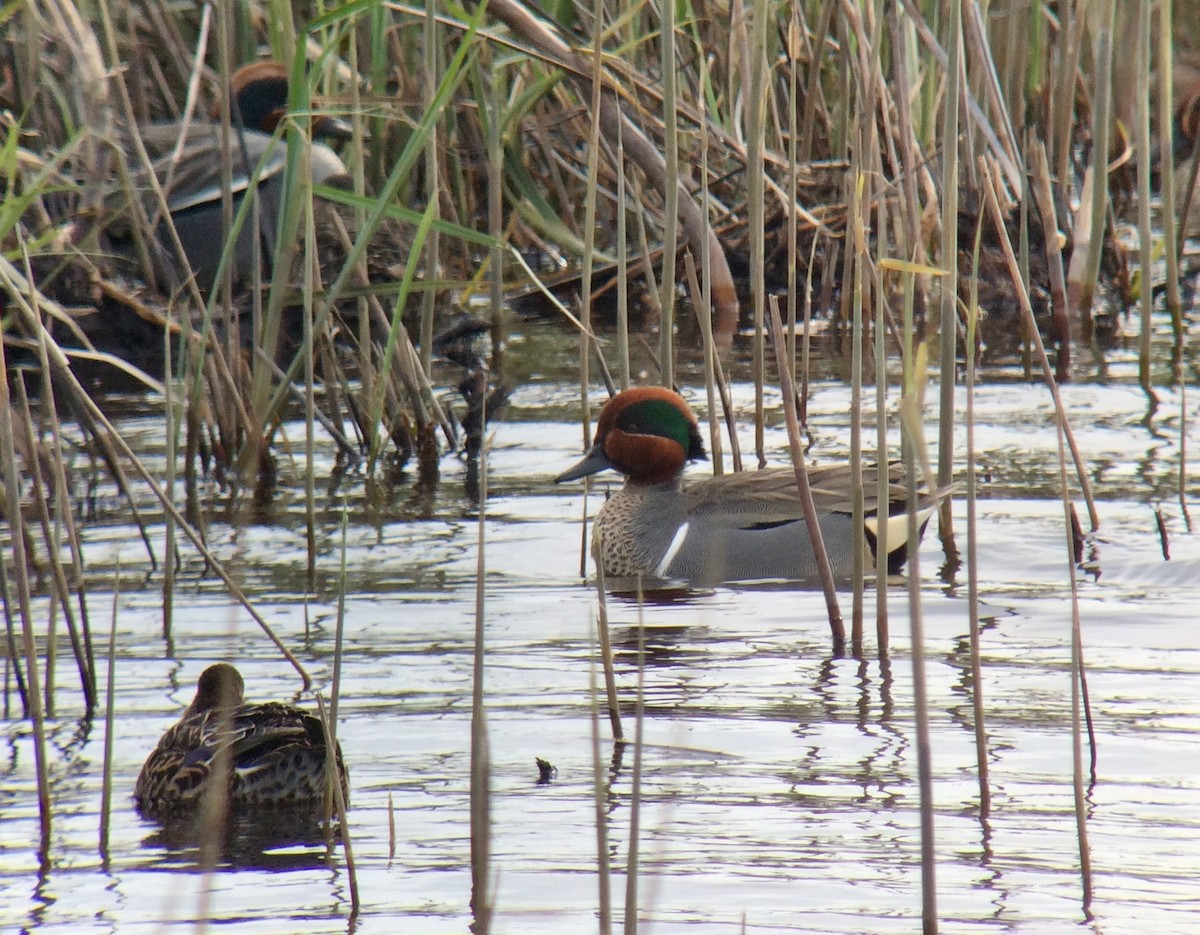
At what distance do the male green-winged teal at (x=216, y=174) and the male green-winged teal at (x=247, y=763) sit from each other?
173 inches

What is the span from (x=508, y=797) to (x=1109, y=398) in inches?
203

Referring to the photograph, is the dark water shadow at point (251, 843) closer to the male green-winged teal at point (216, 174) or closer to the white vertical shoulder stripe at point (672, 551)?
the white vertical shoulder stripe at point (672, 551)

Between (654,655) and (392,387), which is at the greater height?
(392,387)

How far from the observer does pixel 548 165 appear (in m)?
10.6

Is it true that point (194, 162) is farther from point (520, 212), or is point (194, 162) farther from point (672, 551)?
point (672, 551)

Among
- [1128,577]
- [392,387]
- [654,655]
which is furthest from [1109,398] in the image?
[654,655]

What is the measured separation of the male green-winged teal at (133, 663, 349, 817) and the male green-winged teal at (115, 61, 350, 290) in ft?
14.4

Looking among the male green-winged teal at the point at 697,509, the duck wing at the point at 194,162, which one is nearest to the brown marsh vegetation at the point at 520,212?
the duck wing at the point at 194,162

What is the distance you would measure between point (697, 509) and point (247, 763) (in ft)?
9.49

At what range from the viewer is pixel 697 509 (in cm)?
690

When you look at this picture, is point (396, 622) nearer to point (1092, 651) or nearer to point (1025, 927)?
point (1092, 651)

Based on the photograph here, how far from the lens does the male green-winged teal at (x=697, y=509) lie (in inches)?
262

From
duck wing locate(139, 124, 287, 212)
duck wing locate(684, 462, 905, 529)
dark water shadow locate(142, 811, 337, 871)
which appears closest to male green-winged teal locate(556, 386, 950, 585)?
duck wing locate(684, 462, 905, 529)

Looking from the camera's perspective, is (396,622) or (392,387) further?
(392,387)
